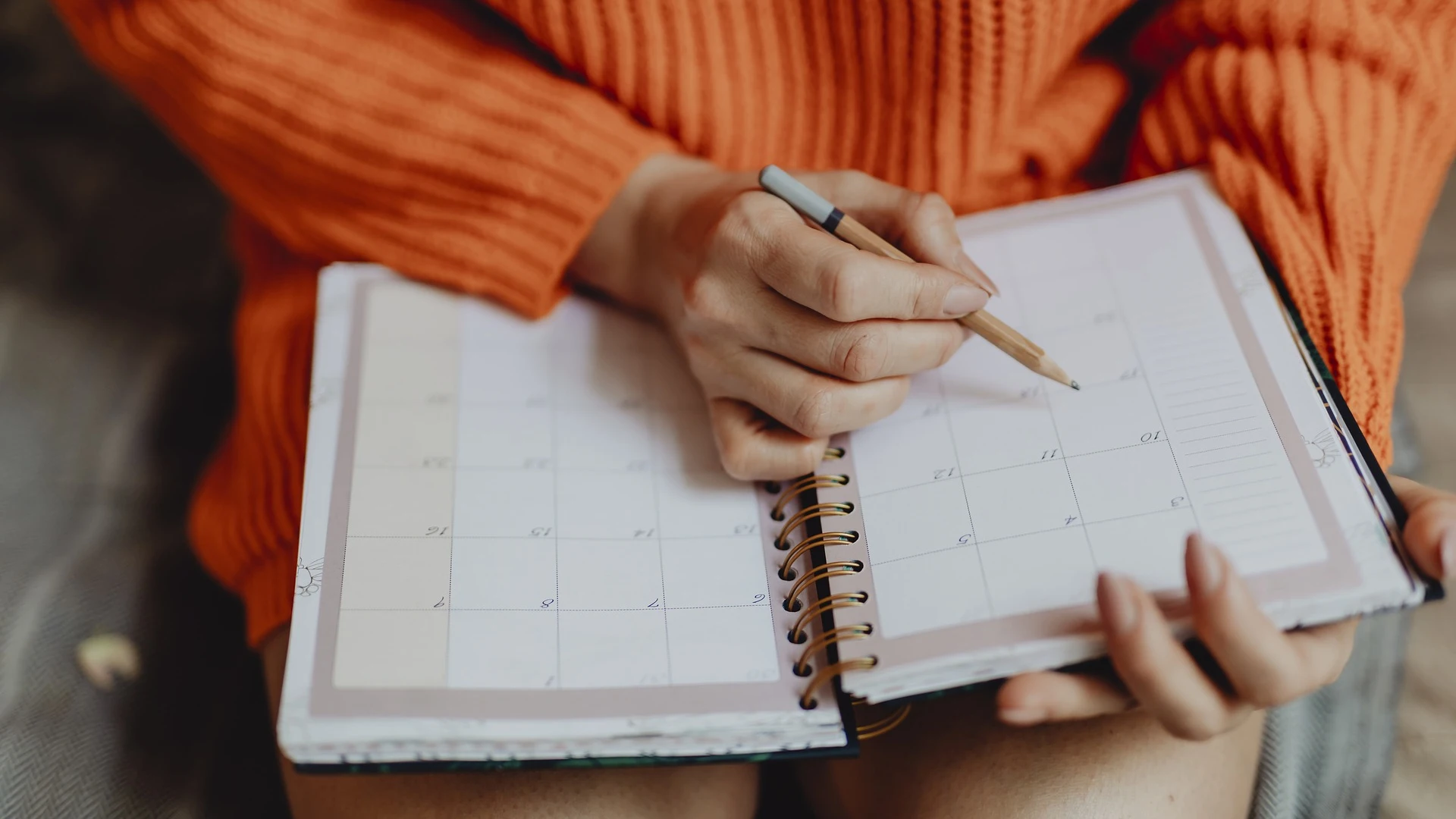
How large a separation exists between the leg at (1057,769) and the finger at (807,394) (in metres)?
0.20

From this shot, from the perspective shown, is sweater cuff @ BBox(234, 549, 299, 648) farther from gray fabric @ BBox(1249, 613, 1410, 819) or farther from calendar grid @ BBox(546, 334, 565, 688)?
gray fabric @ BBox(1249, 613, 1410, 819)

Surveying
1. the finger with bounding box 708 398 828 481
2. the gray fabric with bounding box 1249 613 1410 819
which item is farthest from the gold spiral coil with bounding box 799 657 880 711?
the gray fabric with bounding box 1249 613 1410 819

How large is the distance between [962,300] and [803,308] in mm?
81

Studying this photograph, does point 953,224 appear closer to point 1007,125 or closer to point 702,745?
point 1007,125

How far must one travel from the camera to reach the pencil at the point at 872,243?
52 centimetres

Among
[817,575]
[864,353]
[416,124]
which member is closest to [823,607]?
[817,575]

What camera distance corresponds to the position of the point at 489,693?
496mm

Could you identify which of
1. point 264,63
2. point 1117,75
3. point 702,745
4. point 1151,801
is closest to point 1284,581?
point 1151,801

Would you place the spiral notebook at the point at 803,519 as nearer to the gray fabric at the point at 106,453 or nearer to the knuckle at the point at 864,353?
the knuckle at the point at 864,353

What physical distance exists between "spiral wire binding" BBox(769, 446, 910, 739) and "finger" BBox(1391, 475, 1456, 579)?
24cm

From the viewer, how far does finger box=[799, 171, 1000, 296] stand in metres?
0.53

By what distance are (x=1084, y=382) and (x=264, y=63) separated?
52 centimetres

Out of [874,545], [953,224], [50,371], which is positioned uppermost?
[953,224]

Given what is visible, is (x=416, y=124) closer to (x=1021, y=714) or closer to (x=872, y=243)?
(x=872, y=243)
